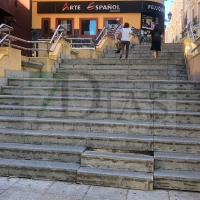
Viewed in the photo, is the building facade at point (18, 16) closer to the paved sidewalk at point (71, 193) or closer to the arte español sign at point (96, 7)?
the arte español sign at point (96, 7)

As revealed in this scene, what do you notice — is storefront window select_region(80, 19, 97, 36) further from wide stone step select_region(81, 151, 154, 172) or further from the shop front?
wide stone step select_region(81, 151, 154, 172)

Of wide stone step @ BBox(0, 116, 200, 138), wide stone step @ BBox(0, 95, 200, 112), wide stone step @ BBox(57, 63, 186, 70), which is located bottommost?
wide stone step @ BBox(0, 116, 200, 138)

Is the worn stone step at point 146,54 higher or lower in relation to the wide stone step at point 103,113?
higher

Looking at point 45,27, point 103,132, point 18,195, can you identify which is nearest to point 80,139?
point 103,132

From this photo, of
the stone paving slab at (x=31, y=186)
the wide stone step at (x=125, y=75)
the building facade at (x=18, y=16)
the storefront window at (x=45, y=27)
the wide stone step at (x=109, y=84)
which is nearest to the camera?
the stone paving slab at (x=31, y=186)

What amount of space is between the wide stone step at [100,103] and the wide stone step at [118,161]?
4.81 feet

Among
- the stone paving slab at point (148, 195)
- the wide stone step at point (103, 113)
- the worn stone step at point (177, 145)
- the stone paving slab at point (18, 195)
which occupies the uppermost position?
the wide stone step at point (103, 113)

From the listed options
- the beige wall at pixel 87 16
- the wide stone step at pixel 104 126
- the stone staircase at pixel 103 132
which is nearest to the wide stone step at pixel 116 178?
the stone staircase at pixel 103 132

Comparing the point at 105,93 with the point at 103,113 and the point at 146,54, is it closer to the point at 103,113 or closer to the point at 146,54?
the point at 103,113

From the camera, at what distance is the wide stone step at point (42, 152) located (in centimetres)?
466

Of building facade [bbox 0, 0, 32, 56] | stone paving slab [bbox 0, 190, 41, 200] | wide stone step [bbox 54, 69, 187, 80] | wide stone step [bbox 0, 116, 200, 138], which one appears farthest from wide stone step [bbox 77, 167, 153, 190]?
building facade [bbox 0, 0, 32, 56]

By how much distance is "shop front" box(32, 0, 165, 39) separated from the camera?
66.4ft

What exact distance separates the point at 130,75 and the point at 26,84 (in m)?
2.90

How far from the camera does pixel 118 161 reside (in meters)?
4.39
